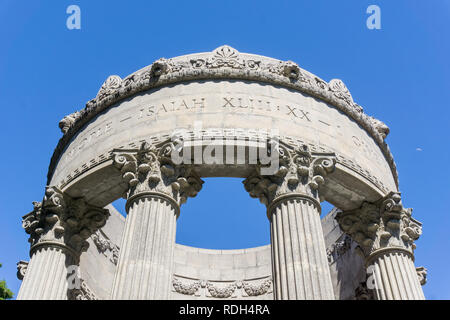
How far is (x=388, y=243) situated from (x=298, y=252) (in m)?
7.14

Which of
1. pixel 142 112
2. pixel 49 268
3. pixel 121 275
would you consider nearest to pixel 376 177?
pixel 142 112

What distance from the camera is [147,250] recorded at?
2189 centimetres

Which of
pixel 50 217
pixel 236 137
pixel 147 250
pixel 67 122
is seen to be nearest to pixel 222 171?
pixel 236 137

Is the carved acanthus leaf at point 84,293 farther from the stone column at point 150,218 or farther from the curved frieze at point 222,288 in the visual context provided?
the stone column at point 150,218

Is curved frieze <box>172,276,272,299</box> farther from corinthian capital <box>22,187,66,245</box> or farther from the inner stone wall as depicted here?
corinthian capital <box>22,187,66,245</box>

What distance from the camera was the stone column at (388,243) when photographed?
84.3ft

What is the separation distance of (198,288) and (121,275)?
66.4 ft

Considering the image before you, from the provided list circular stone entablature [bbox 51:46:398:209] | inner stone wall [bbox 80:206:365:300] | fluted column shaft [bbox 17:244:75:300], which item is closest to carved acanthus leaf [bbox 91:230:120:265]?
inner stone wall [bbox 80:206:365:300]

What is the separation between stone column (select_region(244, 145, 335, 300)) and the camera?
21.2m

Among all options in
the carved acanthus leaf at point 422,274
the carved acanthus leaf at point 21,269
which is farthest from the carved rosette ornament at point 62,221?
the carved acanthus leaf at point 422,274
